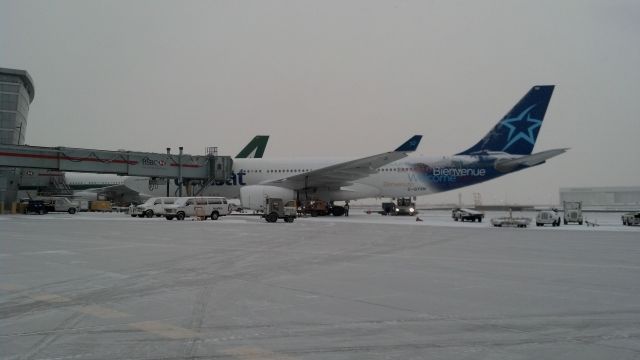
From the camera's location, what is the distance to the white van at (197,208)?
1240 inches

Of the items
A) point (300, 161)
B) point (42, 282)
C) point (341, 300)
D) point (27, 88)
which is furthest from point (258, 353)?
point (27, 88)

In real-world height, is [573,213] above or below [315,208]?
below

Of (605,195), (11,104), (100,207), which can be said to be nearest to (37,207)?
(100,207)

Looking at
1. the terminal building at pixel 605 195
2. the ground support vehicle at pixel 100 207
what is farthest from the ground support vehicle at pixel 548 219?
the terminal building at pixel 605 195

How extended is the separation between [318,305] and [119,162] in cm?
3780

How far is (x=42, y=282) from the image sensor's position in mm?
8156

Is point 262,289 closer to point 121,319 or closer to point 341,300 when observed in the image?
point 341,300

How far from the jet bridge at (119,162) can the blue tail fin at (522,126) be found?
21.4m

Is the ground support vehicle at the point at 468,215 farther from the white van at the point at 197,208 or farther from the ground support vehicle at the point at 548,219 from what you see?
the white van at the point at 197,208

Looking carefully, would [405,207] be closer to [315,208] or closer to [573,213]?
[315,208]

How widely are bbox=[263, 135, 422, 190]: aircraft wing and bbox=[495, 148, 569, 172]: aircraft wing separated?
26.6 ft

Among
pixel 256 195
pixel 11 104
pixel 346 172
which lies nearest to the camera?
pixel 256 195

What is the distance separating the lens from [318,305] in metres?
6.38

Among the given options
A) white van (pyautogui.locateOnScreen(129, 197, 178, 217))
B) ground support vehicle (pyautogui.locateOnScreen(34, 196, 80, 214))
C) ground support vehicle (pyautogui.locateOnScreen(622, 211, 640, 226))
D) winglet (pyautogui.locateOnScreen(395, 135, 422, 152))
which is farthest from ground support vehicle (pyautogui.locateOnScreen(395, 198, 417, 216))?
ground support vehicle (pyautogui.locateOnScreen(34, 196, 80, 214))
